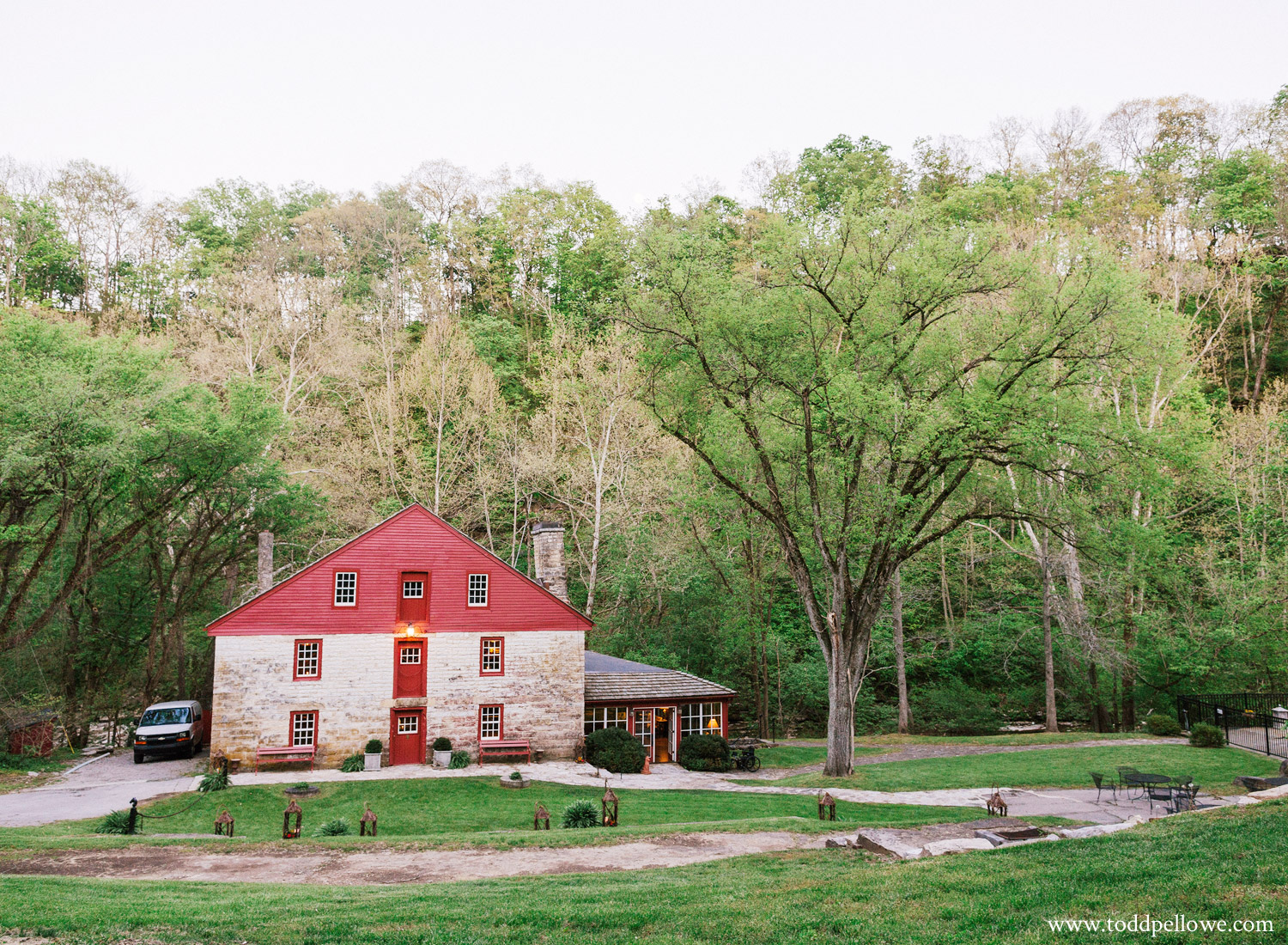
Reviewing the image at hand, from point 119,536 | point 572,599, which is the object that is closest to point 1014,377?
point 572,599

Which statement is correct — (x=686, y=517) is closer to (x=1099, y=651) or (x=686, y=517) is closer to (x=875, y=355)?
(x=875, y=355)

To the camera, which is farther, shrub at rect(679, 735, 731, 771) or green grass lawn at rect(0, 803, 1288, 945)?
shrub at rect(679, 735, 731, 771)

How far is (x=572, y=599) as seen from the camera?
3934cm

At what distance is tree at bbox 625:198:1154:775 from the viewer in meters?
19.2

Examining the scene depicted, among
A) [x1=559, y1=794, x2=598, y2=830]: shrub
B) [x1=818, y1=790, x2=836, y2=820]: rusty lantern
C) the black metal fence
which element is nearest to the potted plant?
[x1=559, y1=794, x2=598, y2=830]: shrub

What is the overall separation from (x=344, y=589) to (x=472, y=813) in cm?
924

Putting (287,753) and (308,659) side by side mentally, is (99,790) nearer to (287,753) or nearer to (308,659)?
(287,753)

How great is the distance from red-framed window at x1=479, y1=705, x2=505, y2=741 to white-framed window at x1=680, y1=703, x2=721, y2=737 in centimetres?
642

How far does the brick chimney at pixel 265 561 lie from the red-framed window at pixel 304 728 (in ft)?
17.9

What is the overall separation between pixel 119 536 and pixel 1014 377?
3052 centimetres

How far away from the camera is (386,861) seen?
12992mm

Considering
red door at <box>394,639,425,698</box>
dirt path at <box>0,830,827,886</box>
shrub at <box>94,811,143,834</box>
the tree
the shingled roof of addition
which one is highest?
the tree

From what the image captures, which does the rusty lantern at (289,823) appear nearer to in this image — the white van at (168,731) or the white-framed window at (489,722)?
the white-framed window at (489,722)

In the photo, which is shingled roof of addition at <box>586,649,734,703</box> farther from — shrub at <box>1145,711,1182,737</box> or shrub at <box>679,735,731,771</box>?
shrub at <box>1145,711,1182,737</box>
